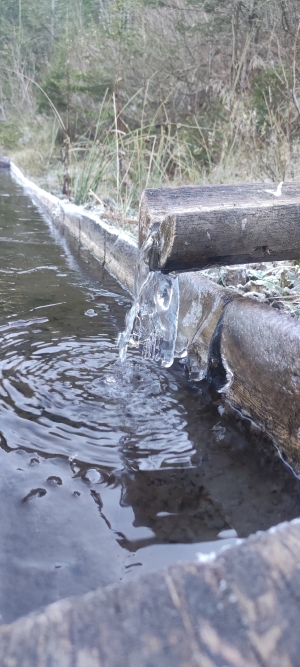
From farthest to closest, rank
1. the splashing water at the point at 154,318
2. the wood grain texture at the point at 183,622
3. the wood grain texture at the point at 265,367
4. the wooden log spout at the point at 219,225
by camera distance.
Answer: the splashing water at the point at 154,318 < the wooden log spout at the point at 219,225 < the wood grain texture at the point at 265,367 < the wood grain texture at the point at 183,622

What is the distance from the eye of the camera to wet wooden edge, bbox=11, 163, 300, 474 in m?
1.69

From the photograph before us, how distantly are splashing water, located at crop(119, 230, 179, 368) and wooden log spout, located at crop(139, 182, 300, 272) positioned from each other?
48 cm

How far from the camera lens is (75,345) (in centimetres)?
277

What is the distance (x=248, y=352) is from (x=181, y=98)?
707cm

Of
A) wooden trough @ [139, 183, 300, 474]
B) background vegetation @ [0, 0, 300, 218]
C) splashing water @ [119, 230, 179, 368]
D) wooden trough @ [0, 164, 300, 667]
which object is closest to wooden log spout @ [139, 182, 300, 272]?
wooden trough @ [139, 183, 300, 474]

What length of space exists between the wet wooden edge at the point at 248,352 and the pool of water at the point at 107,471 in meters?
0.09

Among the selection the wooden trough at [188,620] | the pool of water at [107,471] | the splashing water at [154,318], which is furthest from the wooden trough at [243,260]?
the wooden trough at [188,620]

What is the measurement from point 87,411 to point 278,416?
70 cm

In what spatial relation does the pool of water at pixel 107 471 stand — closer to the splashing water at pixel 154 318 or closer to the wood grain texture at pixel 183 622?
the splashing water at pixel 154 318

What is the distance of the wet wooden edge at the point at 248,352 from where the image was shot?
1.69 metres

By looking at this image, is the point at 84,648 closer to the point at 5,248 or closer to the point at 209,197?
the point at 209,197

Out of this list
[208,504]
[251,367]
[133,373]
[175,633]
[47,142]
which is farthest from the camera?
[47,142]

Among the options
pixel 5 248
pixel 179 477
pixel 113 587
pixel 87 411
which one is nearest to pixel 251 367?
pixel 179 477

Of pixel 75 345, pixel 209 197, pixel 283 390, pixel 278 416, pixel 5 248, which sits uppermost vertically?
pixel 209 197
